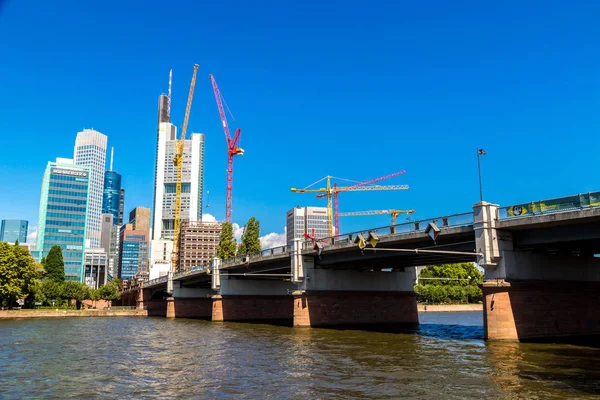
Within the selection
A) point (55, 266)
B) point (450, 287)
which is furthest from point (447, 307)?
point (55, 266)

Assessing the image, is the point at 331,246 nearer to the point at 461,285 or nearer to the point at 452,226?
the point at 452,226

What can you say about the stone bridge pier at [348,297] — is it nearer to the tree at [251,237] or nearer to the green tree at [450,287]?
the tree at [251,237]

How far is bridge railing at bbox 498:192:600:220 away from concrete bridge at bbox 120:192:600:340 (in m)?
0.06

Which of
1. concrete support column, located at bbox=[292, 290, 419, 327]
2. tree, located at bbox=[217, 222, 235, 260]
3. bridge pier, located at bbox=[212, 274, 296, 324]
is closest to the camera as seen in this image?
concrete support column, located at bbox=[292, 290, 419, 327]

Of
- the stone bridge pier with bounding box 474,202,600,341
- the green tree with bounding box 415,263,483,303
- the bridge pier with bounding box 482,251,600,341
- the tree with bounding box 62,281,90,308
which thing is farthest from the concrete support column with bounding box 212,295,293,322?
the green tree with bounding box 415,263,483,303

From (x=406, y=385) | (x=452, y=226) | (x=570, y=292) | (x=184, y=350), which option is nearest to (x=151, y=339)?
(x=184, y=350)

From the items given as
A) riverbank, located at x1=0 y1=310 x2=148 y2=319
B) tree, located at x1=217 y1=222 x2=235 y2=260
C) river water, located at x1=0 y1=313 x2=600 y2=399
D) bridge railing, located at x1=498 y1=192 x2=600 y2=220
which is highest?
tree, located at x1=217 y1=222 x2=235 y2=260

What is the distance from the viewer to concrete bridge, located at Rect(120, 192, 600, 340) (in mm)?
34375

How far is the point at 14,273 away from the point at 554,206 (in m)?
93.8

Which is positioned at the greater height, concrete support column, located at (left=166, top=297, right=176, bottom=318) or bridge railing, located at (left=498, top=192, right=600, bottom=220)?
bridge railing, located at (left=498, top=192, right=600, bottom=220)

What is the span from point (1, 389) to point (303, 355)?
666 inches

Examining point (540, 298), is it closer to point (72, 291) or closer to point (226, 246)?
point (226, 246)

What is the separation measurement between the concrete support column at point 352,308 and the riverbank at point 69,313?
64.6 m

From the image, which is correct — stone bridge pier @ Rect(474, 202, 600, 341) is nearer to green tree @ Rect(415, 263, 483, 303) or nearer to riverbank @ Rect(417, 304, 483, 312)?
riverbank @ Rect(417, 304, 483, 312)
